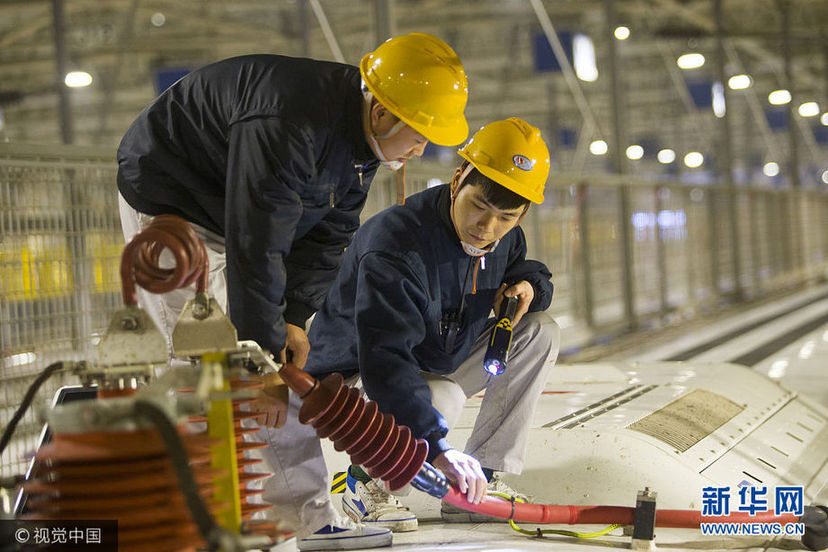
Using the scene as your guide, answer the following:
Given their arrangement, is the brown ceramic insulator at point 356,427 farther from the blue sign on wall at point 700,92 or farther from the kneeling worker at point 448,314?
the blue sign on wall at point 700,92

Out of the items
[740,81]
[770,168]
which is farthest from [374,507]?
[770,168]

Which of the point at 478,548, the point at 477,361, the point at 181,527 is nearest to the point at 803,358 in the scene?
the point at 477,361

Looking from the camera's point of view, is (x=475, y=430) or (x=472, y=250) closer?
(x=472, y=250)

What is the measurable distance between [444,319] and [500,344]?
20 centimetres

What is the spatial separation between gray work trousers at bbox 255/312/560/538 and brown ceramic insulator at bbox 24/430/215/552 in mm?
1000

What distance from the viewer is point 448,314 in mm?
2797

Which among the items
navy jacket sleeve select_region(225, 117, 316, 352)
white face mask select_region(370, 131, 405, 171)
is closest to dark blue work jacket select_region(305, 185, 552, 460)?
white face mask select_region(370, 131, 405, 171)

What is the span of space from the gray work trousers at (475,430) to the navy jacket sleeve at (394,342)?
0.26 m

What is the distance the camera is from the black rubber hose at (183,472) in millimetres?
1273

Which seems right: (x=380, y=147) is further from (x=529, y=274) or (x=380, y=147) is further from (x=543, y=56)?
(x=543, y=56)

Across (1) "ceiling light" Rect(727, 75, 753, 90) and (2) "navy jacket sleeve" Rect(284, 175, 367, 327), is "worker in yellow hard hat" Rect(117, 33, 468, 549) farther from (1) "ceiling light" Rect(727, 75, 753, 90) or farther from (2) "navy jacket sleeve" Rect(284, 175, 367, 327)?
(1) "ceiling light" Rect(727, 75, 753, 90)

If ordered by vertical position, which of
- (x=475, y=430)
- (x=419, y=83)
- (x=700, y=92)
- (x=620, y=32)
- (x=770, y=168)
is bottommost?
(x=475, y=430)

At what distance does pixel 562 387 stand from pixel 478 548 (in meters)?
1.86

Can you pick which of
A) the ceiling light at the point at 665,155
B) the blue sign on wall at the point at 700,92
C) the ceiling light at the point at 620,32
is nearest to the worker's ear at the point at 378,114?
the ceiling light at the point at 620,32
